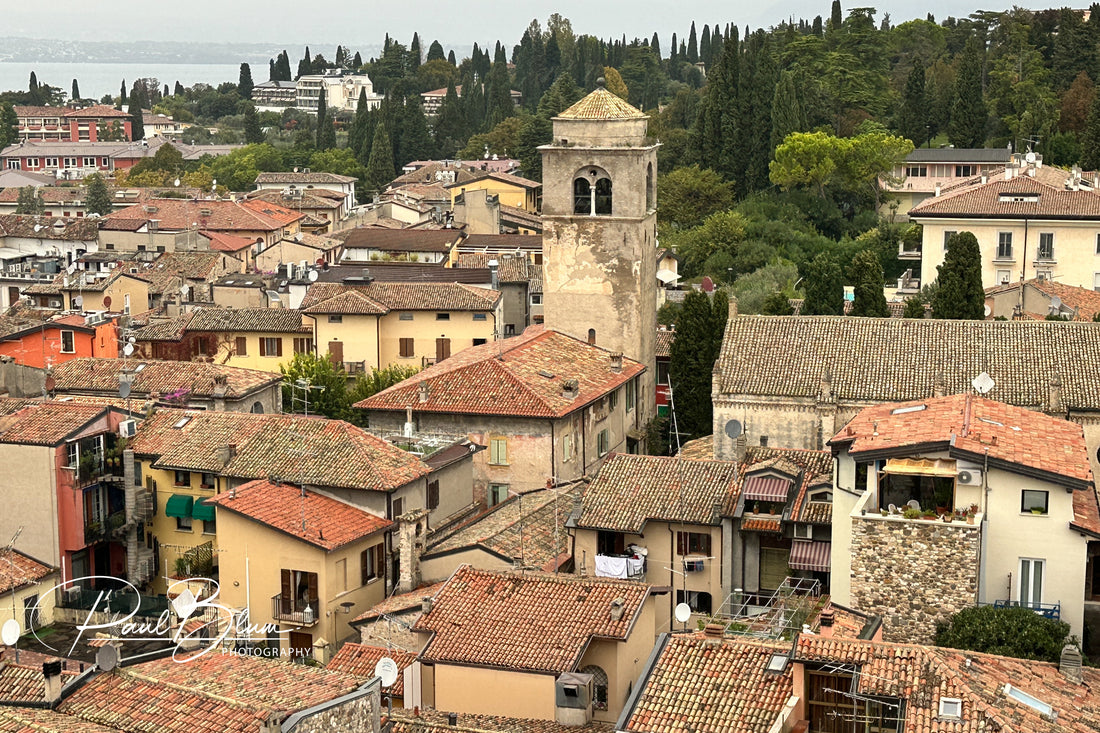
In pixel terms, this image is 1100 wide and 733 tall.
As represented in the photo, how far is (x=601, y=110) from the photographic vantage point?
154 ft

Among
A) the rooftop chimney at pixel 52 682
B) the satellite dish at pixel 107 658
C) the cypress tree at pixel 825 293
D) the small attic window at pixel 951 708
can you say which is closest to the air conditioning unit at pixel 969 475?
the small attic window at pixel 951 708

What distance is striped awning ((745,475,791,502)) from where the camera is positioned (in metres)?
32.6

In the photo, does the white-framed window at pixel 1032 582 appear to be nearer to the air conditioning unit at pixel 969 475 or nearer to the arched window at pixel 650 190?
the air conditioning unit at pixel 969 475

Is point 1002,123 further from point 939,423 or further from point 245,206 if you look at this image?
point 939,423

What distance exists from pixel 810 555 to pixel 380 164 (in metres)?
89.4

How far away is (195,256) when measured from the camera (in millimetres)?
70125

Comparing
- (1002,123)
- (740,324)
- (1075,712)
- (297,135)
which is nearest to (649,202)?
(740,324)

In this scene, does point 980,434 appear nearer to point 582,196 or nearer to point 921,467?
point 921,467

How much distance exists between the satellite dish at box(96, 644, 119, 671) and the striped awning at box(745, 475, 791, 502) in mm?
14610

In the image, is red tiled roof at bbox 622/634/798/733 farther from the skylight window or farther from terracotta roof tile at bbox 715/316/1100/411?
terracotta roof tile at bbox 715/316/1100/411

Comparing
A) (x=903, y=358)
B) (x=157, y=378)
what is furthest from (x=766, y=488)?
(x=157, y=378)

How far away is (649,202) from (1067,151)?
3717cm

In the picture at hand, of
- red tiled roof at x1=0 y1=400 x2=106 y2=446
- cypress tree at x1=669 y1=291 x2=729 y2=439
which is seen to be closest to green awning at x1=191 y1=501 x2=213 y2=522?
red tiled roof at x1=0 y1=400 x2=106 y2=446

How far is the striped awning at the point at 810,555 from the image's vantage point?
31369 millimetres
